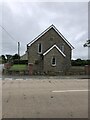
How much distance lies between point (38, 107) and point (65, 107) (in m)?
0.95

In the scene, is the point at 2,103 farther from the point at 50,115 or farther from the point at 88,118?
the point at 88,118

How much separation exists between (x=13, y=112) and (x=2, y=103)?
2.04 meters

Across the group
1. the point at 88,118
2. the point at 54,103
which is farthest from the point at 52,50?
the point at 88,118

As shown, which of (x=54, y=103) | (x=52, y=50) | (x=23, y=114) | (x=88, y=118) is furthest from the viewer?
(x=52, y=50)

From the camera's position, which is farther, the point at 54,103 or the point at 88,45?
the point at 88,45

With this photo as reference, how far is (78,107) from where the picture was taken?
10406mm

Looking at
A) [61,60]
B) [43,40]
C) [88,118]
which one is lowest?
[88,118]

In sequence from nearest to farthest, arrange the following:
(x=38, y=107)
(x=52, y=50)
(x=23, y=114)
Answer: (x=23, y=114)
(x=38, y=107)
(x=52, y=50)

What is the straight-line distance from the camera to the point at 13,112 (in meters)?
9.44

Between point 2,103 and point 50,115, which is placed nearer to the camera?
point 50,115

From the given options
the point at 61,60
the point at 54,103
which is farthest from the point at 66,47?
the point at 54,103

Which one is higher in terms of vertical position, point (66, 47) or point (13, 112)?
point (66, 47)

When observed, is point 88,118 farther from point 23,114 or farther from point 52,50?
point 52,50

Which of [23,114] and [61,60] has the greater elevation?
[61,60]
